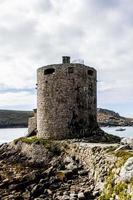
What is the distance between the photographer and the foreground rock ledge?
18125mm

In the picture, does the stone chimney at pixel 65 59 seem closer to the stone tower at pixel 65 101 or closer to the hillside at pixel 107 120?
the stone tower at pixel 65 101

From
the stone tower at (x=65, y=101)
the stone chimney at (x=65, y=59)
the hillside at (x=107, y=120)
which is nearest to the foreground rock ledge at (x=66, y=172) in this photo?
the stone tower at (x=65, y=101)

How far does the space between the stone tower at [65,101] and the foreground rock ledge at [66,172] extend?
1.64m

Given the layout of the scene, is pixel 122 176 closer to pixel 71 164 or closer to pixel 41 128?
pixel 71 164

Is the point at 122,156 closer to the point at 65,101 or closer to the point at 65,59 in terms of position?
the point at 65,101

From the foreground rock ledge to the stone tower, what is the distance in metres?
1.64

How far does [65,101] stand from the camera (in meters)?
30.6

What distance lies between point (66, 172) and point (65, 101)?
9.14m

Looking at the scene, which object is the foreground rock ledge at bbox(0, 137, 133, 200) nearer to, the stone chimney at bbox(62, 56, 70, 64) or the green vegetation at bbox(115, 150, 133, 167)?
the green vegetation at bbox(115, 150, 133, 167)

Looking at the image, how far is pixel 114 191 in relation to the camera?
16.8 metres

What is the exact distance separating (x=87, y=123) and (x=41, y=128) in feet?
11.7

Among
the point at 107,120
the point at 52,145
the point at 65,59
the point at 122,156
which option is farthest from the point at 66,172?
the point at 107,120

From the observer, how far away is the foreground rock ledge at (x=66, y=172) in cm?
1812

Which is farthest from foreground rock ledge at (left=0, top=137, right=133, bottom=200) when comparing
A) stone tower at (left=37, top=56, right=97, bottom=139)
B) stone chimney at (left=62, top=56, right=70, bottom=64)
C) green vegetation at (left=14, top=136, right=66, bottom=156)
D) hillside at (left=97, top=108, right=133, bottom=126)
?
hillside at (left=97, top=108, right=133, bottom=126)
